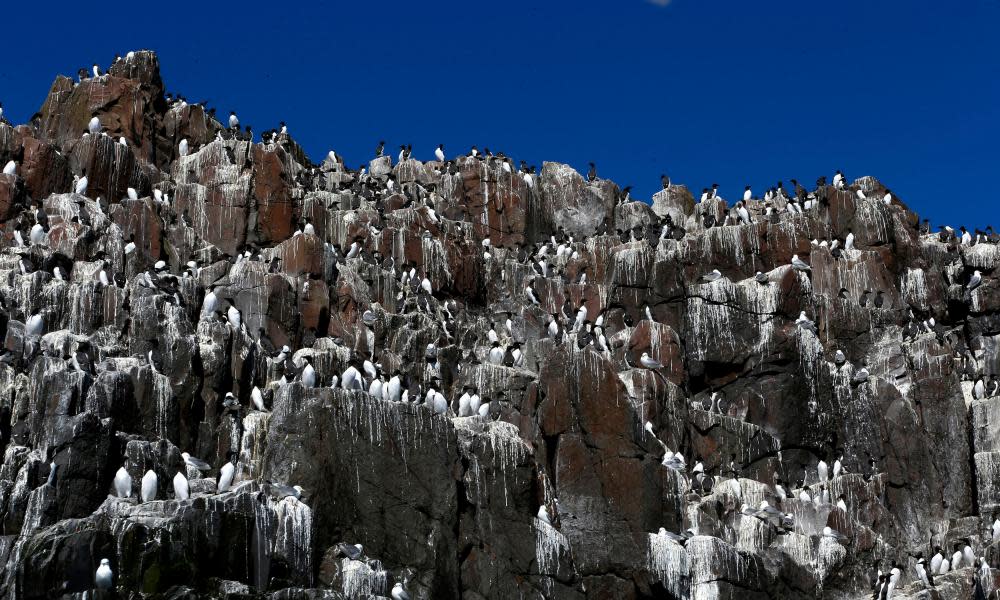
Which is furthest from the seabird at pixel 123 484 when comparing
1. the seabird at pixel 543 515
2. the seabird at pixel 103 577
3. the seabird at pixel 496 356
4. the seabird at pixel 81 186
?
the seabird at pixel 81 186

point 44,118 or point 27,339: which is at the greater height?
point 44,118

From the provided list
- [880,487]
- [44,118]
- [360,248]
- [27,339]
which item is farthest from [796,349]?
Result: [44,118]

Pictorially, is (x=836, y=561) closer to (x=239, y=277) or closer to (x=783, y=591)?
(x=783, y=591)

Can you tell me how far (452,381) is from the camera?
115ft

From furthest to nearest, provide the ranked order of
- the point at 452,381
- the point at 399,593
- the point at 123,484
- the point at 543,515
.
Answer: the point at 452,381, the point at 543,515, the point at 123,484, the point at 399,593

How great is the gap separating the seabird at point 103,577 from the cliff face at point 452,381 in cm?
15

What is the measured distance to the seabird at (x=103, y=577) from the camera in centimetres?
2314

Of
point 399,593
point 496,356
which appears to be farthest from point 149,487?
point 496,356

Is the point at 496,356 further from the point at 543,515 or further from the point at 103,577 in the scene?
the point at 103,577

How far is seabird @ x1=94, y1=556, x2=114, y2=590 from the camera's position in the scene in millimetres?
23141

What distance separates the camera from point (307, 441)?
27328 mm

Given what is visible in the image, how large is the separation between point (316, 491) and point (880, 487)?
1489cm

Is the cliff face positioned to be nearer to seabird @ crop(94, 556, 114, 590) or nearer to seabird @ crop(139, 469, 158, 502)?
seabird @ crop(94, 556, 114, 590)

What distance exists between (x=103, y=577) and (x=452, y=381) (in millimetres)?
13076
